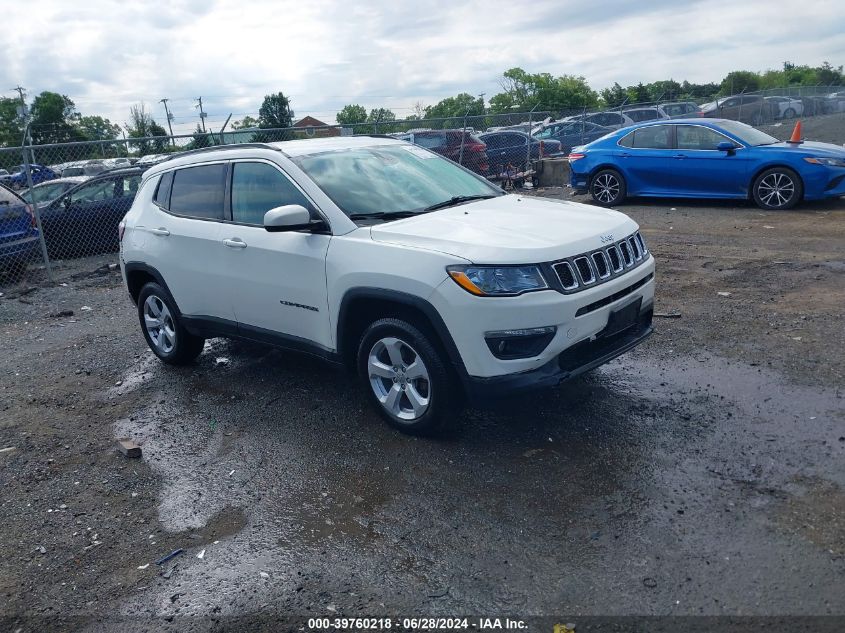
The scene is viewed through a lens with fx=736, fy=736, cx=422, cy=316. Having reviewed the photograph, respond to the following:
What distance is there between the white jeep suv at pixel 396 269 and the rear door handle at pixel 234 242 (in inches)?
0.5

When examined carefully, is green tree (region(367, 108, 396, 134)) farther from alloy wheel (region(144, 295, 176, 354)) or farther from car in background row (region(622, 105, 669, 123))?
alloy wheel (region(144, 295, 176, 354))

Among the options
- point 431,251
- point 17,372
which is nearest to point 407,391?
point 431,251

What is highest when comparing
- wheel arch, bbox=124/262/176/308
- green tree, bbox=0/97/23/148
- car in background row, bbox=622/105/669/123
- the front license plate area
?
green tree, bbox=0/97/23/148

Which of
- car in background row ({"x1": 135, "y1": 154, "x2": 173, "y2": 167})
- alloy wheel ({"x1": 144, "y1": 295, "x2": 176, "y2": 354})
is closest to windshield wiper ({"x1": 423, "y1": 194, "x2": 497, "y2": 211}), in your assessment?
alloy wheel ({"x1": 144, "y1": 295, "x2": 176, "y2": 354})

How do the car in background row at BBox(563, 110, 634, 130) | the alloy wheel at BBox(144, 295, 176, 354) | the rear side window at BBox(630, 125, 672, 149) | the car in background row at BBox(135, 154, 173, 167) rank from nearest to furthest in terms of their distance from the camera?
the alloy wheel at BBox(144, 295, 176, 354), the rear side window at BBox(630, 125, 672, 149), the car in background row at BBox(135, 154, 173, 167), the car in background row at BBox(563, 110, 634, 130)

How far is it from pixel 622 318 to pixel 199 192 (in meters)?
3.45

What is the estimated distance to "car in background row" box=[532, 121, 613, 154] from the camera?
888 inches

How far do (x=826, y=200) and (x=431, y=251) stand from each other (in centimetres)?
1052

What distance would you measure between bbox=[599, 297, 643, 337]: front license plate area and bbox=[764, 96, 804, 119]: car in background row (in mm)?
27943

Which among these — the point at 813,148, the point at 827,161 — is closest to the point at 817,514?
the point at 827,161

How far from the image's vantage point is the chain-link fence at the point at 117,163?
11.1m

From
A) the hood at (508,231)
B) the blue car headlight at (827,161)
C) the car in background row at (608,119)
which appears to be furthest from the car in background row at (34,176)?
the car in background row at (608,119)

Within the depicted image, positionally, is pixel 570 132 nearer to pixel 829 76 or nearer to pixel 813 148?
pixel 813 148

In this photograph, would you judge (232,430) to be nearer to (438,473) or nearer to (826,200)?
(438,473)
